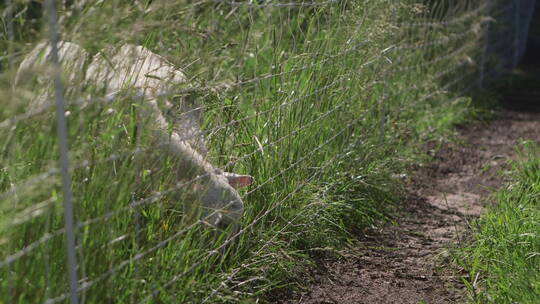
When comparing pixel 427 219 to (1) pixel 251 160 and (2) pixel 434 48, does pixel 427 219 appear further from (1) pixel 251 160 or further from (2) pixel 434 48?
(2) pixel 434 48

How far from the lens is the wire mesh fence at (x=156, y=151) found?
2006 millimetres

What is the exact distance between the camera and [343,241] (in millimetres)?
3686

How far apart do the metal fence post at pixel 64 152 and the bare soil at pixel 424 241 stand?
1.24m

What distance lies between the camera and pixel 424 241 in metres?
3.82

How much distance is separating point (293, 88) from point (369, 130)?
935 millimetres

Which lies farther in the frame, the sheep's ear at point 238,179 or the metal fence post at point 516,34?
the metal fence post at point 516,34

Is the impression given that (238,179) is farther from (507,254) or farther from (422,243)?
(422,243)

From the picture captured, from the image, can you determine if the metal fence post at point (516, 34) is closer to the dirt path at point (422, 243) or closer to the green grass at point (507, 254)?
the dirt path at point (422, 243)

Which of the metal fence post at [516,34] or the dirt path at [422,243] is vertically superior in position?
the dirt path at [422,243]

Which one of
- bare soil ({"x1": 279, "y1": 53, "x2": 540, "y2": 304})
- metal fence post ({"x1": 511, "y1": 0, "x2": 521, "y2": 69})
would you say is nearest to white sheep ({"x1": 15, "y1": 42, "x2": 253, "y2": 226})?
bare soil ({"x1": 279, "y1": 53, "x2": 540, "y2": 304})

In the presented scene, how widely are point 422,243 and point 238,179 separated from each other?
4.57 ft

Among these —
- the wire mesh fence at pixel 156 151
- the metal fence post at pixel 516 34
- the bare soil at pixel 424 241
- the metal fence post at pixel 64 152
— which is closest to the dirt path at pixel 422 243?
the bare soil at pixel 424 241

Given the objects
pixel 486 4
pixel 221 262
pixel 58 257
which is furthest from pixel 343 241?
pixel 486 4

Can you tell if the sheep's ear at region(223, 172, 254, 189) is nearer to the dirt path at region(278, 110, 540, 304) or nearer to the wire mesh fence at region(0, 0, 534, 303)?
the wire mesh fence at region(0, 0, 534, 303)
